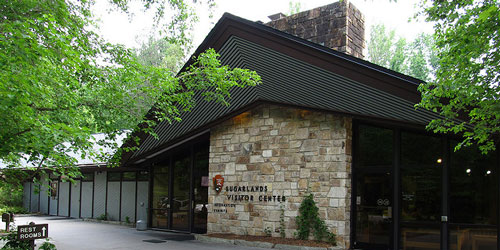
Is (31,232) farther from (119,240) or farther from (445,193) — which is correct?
(445,193)

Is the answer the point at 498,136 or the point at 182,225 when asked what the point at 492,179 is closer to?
the point at 498,136

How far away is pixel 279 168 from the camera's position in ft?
38.3

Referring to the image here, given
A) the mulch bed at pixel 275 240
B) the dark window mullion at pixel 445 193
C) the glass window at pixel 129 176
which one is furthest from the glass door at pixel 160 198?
the dark window mullion at pixel 445 193

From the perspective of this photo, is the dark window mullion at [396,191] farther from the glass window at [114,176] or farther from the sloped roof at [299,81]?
the glass window at [114,176]

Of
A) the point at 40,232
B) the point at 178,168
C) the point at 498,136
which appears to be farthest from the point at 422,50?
the point at 40,232

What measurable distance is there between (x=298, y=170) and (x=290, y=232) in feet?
5.30

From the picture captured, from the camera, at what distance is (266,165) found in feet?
39.3

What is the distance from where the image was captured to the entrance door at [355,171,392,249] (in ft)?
33.7

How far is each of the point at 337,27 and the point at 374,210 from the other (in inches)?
217

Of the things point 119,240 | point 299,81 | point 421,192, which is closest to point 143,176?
Answer: point 119,240

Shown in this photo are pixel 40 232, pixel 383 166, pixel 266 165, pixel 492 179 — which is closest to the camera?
pixel 40 232

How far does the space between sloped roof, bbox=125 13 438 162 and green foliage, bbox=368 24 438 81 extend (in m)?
25.2

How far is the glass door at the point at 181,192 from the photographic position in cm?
1510

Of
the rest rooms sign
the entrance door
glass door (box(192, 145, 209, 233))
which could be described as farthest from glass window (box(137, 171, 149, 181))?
the entrance door
